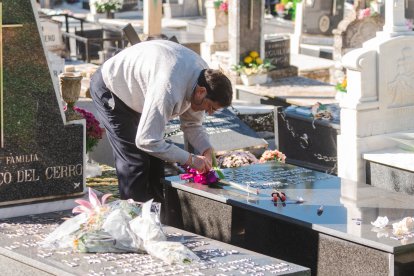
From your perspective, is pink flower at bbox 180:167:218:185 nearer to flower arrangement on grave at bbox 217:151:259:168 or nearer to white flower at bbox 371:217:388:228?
flower arrangement on grave at bbox 217:151:259:168

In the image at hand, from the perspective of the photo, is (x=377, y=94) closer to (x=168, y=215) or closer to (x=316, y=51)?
(x=168, y=215)

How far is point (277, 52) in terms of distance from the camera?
50.3 ft

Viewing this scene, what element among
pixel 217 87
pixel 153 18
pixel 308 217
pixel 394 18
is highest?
pixel 394 18

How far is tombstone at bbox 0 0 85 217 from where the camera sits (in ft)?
21.0

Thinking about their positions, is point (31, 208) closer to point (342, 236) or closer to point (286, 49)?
point (342, 236)

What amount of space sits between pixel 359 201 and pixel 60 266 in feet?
6.22

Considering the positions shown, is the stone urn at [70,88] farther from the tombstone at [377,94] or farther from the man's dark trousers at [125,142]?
the tombstone at [377,94]

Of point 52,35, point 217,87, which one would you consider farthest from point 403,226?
point 52,35

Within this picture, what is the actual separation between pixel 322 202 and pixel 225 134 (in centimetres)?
364

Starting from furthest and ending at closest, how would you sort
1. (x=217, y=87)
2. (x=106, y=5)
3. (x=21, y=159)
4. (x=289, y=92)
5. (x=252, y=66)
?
1. (x=106, y=5)
2. (x=252, y=66)
3. (x=289, y=92)
4. (x=21, y=159)
5. (x=217, y=87)

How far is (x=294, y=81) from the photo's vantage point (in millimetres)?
14812

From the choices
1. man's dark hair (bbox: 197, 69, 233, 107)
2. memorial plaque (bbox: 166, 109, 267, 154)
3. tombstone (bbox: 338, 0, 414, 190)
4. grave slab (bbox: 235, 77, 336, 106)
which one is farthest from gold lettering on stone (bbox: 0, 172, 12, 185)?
grave slab (bbox: 235, 77, 336, 106)

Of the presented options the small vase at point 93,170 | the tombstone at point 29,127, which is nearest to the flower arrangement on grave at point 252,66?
the small vase at point 93,170

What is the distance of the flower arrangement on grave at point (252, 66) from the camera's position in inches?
573
